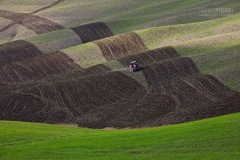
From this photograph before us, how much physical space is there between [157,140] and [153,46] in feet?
132

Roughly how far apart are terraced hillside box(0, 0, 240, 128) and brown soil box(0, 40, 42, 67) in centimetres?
12

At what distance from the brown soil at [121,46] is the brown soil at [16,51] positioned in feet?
26.5

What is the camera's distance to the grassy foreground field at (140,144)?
21438 millimetres

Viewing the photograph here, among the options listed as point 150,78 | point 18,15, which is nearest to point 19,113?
point 150,78

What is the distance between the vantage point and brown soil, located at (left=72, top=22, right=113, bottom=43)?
74356 millimetres

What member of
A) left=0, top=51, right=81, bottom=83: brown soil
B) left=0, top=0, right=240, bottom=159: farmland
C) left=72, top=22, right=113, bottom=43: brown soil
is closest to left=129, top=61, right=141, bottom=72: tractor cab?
left=0, top=0, right=240, bottom=159: farmland

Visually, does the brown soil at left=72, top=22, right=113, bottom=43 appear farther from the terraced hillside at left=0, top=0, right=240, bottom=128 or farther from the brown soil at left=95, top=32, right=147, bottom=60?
the brown soil at left=95, top=32, right=147, bottom=60

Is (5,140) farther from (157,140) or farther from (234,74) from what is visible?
(234,74)

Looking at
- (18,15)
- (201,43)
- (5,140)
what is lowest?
(18,15)

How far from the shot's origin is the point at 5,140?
25.9 metres

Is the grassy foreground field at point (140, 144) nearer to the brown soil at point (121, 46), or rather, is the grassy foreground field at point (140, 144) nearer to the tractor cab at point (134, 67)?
the tractor cab at point (134, 67)

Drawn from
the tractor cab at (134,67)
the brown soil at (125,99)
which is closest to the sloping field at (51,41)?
the brown soil at (125,99)

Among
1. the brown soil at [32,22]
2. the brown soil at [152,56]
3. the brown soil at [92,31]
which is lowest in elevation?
the brown soil at [32,22]

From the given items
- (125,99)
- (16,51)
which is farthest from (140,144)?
(16,51)
